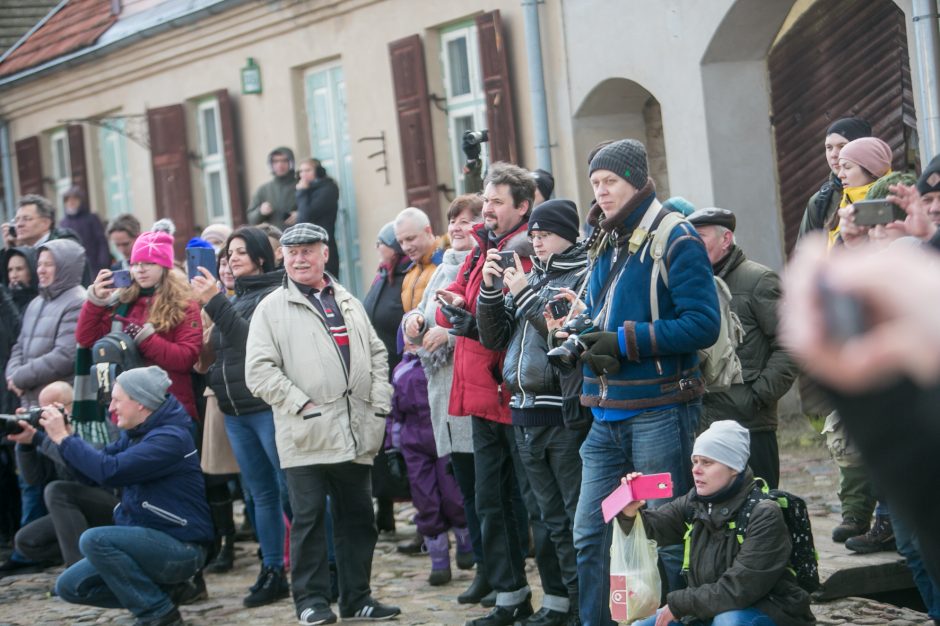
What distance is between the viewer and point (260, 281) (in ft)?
26.6

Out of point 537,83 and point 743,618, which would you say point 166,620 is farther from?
point 537,83

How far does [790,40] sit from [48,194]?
1247 centimetres

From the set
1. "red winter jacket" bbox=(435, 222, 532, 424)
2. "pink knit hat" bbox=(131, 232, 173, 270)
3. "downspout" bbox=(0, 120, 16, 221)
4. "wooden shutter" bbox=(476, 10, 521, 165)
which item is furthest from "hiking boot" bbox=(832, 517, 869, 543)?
"downspout" bbox=(0, 120, 16, 221)

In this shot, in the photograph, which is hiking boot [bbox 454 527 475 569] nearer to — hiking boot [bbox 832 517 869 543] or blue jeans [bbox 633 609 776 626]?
hiking boot [bbox 832 517 869 543]

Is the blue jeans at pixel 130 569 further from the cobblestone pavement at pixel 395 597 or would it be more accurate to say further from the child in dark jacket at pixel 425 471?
the child in dark jacket at pixel 425 471

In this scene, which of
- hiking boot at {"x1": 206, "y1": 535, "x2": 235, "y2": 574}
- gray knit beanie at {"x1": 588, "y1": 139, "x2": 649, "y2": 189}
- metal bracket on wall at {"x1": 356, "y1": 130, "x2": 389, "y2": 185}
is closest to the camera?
gray knit beanie at {"x1": 588, "y1": 139, "x2": 649, "y2": 189}

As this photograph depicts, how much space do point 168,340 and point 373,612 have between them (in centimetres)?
224

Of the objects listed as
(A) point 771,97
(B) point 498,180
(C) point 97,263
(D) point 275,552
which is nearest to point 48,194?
(C) point 97,263

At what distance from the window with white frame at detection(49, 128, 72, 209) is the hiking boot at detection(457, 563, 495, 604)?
47.1ft

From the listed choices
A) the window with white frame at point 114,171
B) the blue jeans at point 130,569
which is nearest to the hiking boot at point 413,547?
the blue jeans at point 130,569

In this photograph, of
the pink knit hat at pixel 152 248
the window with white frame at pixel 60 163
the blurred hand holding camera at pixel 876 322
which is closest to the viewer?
the blurred hand holding camera at pixel 876 322

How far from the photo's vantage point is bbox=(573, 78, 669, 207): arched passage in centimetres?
1228

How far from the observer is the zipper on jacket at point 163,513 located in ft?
24.4

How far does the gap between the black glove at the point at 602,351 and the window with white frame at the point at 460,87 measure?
8118 mm
